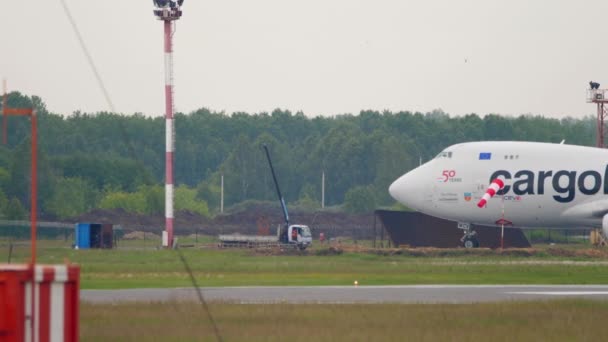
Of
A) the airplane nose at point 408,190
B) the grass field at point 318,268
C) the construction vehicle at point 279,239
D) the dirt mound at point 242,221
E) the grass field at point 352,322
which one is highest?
the airplane nose at point 408,190

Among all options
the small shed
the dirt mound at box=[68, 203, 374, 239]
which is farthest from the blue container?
the dirt mound at box=[68, 203, 374, 239]

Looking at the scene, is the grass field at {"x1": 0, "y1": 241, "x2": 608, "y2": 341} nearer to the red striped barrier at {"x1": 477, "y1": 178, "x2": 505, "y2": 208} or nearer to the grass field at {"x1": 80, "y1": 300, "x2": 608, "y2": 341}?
the grass field at {"x1": 80, "y1": 300, "x2": 608, "y2": 341}

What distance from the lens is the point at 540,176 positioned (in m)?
66.9

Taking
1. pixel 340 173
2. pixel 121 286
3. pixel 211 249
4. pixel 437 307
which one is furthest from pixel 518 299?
pixel 340 173

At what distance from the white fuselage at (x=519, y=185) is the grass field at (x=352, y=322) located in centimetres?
3457

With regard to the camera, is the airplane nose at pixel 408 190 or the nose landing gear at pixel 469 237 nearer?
the nose landing gear at pixel 469 237

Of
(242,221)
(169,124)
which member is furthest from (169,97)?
(242,221)

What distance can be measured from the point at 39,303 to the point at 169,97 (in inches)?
2221

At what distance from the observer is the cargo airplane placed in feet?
219

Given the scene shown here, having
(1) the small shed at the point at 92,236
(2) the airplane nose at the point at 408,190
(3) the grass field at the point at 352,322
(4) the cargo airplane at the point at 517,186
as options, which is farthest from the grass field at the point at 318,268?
(3) the grass field at the point at 352,322

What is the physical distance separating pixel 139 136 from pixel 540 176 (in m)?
65.3

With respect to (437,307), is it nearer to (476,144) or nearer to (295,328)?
(295,328)

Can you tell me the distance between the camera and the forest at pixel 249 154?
90.9m

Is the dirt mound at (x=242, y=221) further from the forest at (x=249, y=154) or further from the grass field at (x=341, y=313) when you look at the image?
the grass field at (x=341, y=313)
